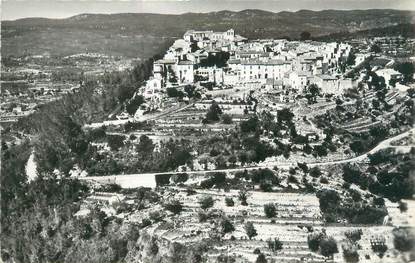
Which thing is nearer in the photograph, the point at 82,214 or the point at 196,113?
the point at 82,214

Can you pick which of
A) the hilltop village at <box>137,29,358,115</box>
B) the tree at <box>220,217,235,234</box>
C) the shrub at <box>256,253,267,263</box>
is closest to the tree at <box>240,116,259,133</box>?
the hilltop village at <box>137,29,358,115</box>

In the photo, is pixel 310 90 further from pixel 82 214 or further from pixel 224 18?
pixel 82 214

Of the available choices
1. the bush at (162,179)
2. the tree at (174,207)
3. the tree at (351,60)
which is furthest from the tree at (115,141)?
the tree at (351,60)

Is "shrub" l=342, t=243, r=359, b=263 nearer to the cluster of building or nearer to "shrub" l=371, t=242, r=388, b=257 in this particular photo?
"shrub" l=371, t=242, r=388, b=257

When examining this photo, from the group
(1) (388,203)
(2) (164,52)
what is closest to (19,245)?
(1) (388,203)

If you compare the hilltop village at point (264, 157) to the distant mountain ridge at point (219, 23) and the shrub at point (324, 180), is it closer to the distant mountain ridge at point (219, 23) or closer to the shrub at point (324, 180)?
the shrub at point (324, 180)
